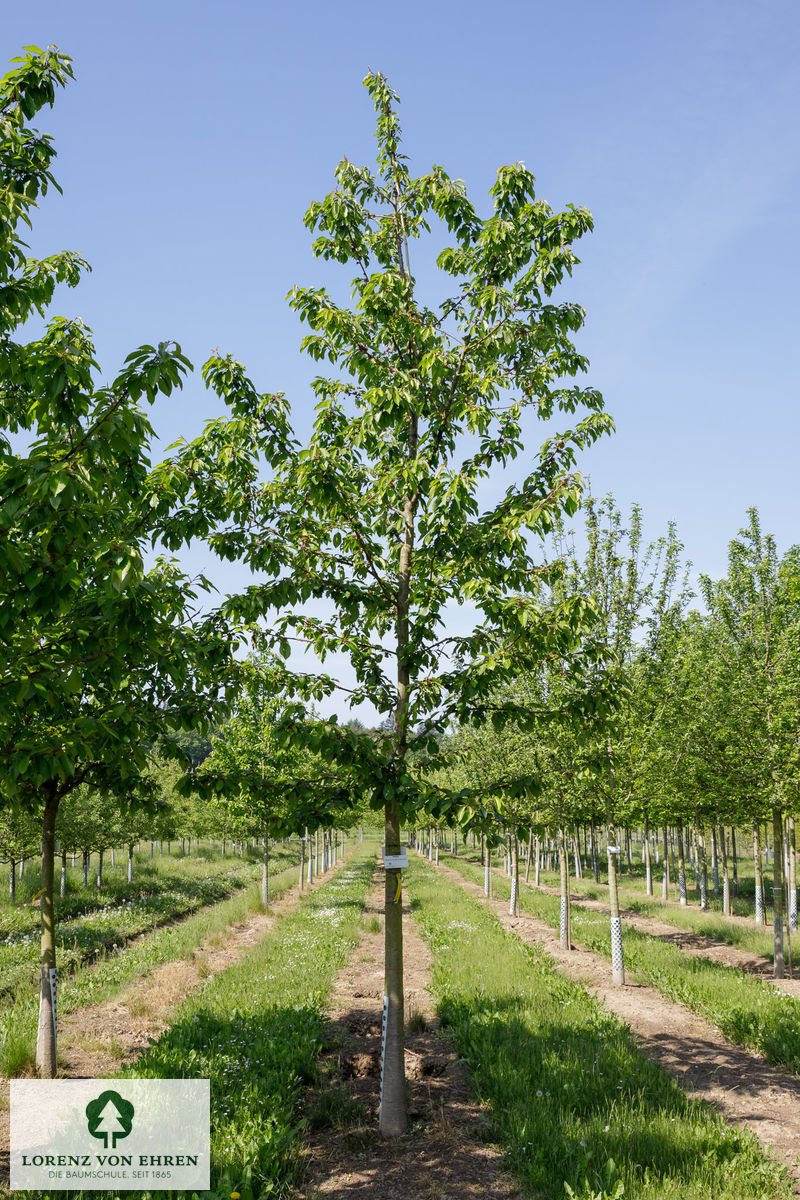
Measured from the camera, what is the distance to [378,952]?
56.0ft

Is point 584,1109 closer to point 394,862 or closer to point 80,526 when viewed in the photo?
point 394,862

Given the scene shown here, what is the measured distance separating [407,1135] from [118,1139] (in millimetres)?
2856

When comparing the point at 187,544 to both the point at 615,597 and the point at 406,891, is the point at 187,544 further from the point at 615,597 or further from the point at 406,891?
the point at 406,891

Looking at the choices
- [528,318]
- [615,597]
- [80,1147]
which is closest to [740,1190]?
[80,1147]

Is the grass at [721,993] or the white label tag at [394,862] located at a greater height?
the white label tag at [394,862]

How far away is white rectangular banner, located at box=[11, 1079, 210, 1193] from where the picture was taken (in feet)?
18.3

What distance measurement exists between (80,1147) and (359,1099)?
10.5 feet

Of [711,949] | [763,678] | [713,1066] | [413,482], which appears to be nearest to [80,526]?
[413,482]

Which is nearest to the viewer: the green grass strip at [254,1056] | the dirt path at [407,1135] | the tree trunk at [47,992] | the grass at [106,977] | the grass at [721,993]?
the green grass strip at [254,1056]

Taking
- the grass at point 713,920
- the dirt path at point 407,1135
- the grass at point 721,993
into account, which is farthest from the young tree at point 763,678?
the dirt path at point 407,1135

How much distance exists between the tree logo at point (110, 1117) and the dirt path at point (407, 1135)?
1706mm

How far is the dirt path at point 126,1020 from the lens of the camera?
356 inches

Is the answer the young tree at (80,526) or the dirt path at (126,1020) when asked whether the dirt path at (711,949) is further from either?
the young tree at (80,526)

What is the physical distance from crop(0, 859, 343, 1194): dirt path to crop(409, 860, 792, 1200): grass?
14.8 feet
